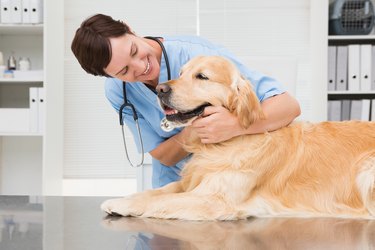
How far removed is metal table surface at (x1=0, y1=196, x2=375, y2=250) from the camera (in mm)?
859

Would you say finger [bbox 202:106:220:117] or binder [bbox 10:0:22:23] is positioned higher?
binder [bbox 10:0:22:23]

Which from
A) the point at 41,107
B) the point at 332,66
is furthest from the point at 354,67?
the point at 41,107

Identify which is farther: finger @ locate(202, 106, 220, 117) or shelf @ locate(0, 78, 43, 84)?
shelf @ locate(0, 78, 43, 84)

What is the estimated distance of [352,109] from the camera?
12.0ft

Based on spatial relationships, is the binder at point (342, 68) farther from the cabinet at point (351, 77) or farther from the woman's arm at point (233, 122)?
the woman's arm at point (233, 122)

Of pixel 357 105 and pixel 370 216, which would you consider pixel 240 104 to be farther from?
pixel 357 105

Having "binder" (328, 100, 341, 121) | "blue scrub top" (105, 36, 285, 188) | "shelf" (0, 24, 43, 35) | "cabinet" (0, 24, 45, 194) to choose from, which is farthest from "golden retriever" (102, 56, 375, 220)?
"cabinet" (0, 24, 45, 194)

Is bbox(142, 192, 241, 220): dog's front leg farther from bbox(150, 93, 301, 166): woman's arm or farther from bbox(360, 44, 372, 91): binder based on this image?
bbox(360, 44, 372, 91): binder

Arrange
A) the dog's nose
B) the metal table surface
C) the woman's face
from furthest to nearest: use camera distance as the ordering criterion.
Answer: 1. the woman's face
2. the dog's nose
3. the metal table surface

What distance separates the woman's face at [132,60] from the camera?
1.32 meters

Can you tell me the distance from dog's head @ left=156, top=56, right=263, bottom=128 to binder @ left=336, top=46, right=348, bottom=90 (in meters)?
2.59

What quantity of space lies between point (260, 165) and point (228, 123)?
13cm

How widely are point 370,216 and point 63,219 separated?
712 mm

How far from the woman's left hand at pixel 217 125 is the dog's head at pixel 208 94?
0.02m
